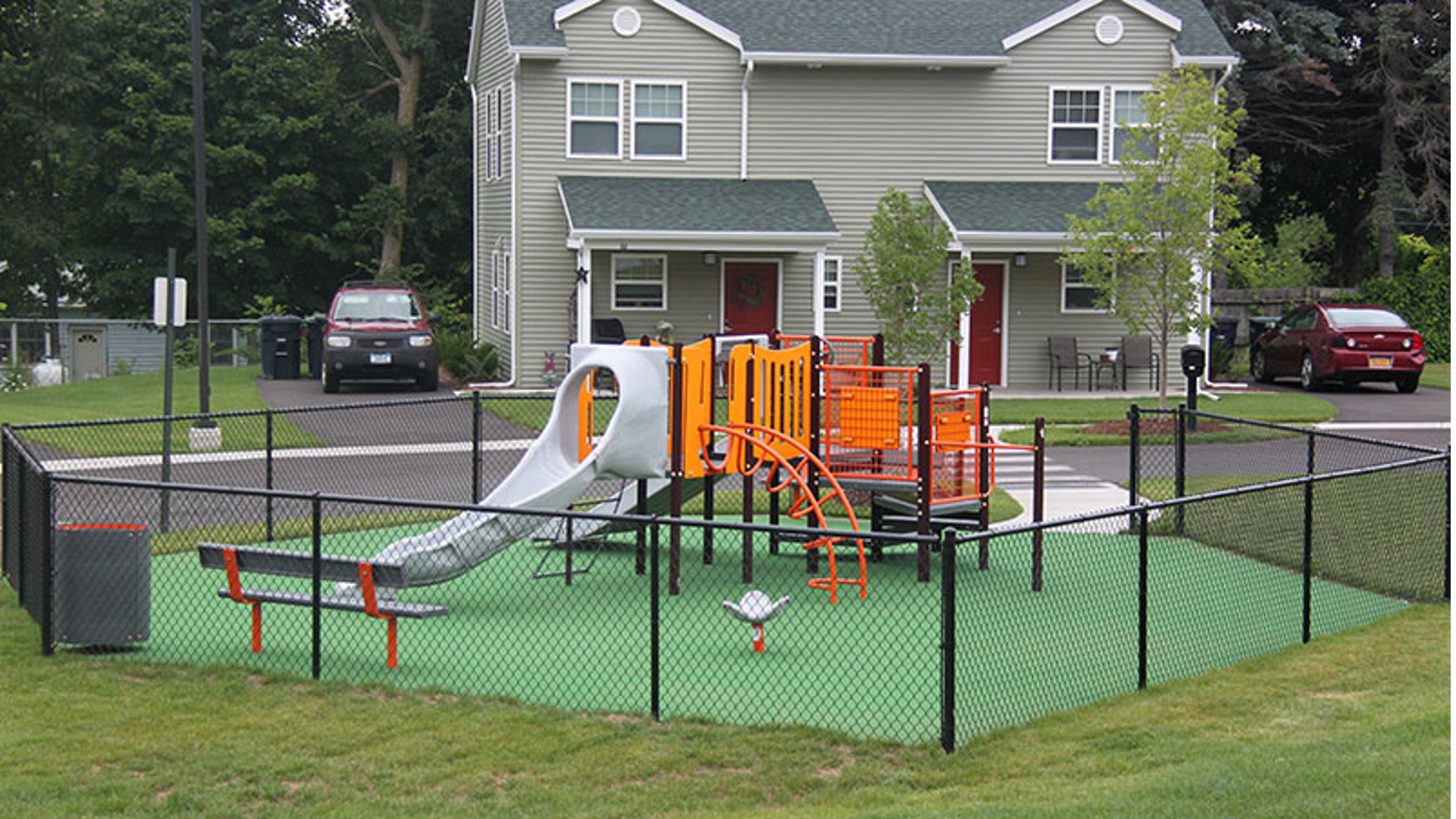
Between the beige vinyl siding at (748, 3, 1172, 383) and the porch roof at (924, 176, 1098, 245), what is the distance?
52cm

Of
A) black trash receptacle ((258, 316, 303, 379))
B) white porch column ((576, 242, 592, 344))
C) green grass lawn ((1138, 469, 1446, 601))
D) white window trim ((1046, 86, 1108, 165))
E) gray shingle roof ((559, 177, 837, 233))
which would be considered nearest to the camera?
green grass lawn ((1138, 469, 1446, 601))

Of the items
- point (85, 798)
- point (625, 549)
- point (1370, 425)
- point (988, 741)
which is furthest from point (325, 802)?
point (1370, 425)

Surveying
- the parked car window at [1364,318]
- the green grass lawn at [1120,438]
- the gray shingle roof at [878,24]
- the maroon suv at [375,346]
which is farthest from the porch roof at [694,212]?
the parked car window at [1364,318]

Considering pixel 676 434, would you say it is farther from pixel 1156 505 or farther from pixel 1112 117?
pixel 1112 117

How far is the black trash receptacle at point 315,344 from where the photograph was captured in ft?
118

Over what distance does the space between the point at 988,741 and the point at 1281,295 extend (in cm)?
3680

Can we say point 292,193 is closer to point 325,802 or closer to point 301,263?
point 301,263

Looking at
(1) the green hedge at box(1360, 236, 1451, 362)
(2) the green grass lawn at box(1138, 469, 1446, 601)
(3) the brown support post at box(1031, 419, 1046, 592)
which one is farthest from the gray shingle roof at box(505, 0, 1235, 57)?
(3) the brown support post at box(1031, 419, 1046, 592)

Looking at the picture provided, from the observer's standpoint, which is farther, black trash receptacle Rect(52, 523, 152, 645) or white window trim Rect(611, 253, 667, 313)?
white window trim Rect(611, 253, 667, 313)

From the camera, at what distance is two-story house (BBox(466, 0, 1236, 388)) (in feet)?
106

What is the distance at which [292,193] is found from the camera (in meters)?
45.9

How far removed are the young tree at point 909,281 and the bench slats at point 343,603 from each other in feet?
54.2

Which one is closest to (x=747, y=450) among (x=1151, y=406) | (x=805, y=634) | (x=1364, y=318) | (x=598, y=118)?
(x=805, y=634)

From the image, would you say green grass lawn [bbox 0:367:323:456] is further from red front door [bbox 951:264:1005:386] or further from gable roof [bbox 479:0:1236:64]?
red front door [bbox 951:264:1005:386]
